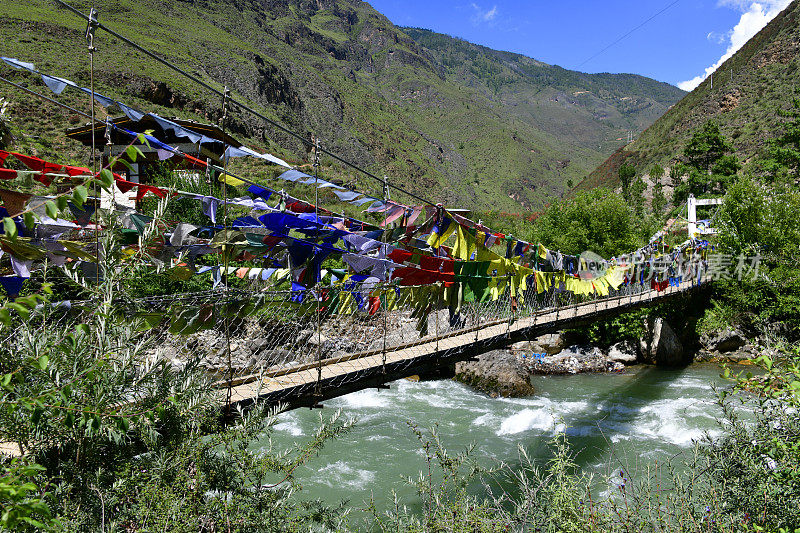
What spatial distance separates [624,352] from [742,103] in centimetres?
3980

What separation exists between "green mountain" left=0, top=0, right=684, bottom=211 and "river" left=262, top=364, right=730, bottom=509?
17.1 metres

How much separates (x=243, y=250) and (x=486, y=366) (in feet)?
25.7

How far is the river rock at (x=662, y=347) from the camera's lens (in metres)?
13.2

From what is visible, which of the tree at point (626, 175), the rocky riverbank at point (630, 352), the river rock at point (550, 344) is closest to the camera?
the rocky riverbank at point (630, 352)

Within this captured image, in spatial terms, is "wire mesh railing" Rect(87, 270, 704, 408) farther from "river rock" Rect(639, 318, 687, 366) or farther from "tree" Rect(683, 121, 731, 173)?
"tree" Rect(683, 121, 731, 173)

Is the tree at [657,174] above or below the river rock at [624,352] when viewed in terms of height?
above

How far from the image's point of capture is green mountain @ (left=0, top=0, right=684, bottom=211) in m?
31.1

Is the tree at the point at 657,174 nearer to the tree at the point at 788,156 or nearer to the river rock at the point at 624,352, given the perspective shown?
the tree at the point at 788,156

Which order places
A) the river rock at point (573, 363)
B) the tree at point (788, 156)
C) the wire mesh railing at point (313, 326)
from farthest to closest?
the tree at point (788, 156), the river rock at point (573, 363), the wire mesh railing at point (313, 326)

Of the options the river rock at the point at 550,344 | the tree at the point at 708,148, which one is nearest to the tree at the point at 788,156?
the tree at the point at 708,148

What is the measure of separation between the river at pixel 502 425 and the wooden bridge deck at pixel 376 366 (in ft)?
4.64

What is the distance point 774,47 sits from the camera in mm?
43281

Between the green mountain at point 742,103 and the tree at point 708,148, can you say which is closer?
the tree at point 708,148

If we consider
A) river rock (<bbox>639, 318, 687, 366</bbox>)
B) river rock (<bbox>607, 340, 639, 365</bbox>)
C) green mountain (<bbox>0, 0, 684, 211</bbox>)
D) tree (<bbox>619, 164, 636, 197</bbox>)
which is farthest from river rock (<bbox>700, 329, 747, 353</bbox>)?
tree (<bbox>619, 164, 636, 197</bbox>)
